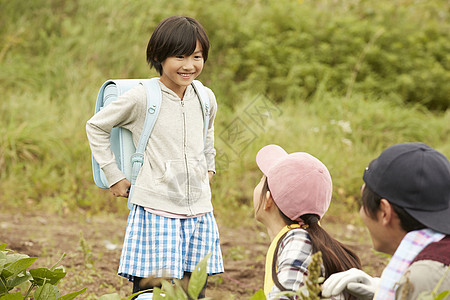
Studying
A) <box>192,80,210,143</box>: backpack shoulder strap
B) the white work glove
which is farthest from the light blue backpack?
the white work glove

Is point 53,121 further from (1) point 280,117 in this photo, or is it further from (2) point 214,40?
(2) point 214,40

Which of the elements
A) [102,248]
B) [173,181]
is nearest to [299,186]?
[173,181]

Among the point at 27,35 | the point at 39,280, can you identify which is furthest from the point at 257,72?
the point at 39,280

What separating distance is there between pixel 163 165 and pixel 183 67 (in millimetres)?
460

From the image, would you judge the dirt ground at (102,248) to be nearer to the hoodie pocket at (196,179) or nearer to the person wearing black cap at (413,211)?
the hoodie pocket at (196,179)

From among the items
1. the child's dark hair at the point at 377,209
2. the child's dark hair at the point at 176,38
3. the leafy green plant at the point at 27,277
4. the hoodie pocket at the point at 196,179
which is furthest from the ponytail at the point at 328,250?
the child's dark hair at the point at 176,38

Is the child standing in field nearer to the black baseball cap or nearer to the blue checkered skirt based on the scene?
the blue checkered skirt

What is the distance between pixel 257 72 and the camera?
7684 mm

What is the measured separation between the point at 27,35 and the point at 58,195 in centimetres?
267

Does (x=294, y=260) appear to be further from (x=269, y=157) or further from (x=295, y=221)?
(x=269, y=157)

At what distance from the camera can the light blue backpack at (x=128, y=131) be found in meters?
2.74

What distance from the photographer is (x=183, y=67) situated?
2746 mm

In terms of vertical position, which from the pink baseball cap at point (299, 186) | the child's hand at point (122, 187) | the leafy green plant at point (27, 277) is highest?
the pink baseball cap at point (299, 186)

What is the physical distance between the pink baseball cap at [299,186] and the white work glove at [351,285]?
38 cm
